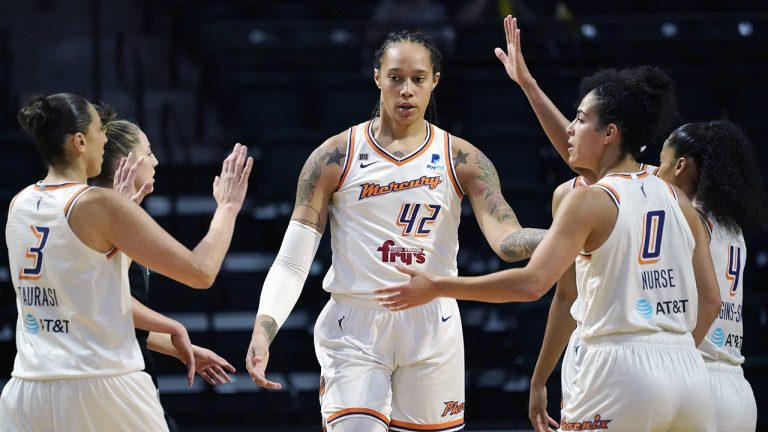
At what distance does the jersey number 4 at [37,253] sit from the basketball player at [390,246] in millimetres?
941

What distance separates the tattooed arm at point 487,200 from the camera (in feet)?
14.8

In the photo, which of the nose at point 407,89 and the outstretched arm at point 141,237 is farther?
the nose at point 407,89

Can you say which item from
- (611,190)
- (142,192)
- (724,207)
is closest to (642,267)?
(611,190)

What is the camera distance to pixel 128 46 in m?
10.6

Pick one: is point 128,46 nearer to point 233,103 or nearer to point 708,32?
point 233,103

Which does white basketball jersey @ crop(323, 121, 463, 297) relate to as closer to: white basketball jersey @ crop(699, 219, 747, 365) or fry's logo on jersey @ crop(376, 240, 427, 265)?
fry's logo on jersey @ crop(376, 240, 427, 265)

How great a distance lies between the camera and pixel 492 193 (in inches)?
185

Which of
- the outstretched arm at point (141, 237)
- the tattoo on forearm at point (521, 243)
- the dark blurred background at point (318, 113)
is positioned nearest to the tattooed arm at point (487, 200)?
the tattoo on forearm at point (521, 243)

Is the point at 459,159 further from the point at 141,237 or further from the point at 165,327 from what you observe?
the point at 141,237

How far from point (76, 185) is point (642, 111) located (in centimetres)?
202

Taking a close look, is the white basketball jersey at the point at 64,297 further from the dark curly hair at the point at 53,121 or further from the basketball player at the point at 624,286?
the basketball player at the point at 624,286

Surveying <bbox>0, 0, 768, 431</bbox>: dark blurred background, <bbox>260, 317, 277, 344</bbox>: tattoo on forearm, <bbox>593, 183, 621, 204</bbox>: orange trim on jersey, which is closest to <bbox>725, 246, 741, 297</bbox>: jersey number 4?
<bbox>593, 183, 621, 204</bbox>: orange trim on jersey

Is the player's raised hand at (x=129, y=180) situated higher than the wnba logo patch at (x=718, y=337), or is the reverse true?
the player's raised hand at (x=129, y=180)

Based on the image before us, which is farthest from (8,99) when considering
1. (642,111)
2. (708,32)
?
(642,111)
